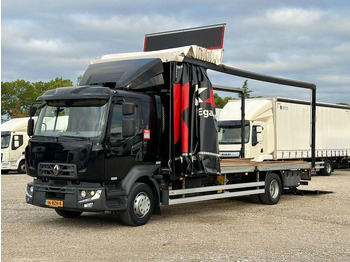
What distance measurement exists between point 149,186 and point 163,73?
7.64ft

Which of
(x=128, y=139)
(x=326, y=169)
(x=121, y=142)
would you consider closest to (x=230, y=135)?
(x=326, y=169)

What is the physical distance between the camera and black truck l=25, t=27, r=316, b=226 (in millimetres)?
8711

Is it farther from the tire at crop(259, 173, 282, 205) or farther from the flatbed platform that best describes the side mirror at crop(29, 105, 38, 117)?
the tire at crop(259, 173, 282, 205)

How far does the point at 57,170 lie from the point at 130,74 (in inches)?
90.9

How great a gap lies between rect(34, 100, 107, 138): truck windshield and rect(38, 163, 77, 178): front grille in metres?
0.56

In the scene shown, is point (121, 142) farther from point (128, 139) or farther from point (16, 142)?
point (16, 142)

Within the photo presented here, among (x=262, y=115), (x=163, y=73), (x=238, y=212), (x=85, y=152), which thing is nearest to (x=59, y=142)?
(x=85, y=152)

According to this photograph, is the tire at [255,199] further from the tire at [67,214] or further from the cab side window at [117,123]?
the cab side window at [117,123]

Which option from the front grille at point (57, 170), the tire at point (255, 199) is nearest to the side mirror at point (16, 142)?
the tire at point (255, 199)

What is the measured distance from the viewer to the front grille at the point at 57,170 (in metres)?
8.66

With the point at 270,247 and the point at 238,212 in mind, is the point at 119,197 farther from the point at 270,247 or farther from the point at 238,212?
the point at 238,212

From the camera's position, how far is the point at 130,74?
9.50m

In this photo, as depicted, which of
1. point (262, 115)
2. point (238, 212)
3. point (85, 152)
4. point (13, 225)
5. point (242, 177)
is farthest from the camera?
point (262, 115)

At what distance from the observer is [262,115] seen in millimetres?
19984
